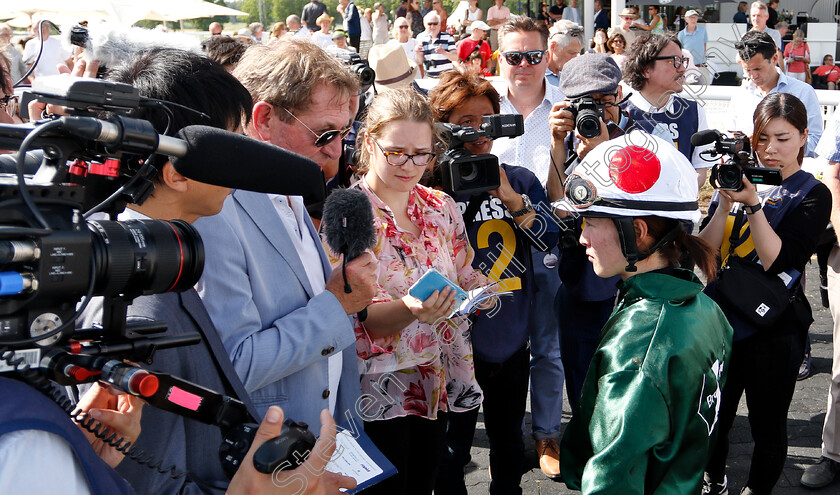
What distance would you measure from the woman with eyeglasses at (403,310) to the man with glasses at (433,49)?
366 inches

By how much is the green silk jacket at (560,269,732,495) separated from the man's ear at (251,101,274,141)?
132cm

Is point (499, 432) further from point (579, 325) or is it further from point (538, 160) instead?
point (538, 160)

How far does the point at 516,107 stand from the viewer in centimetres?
470

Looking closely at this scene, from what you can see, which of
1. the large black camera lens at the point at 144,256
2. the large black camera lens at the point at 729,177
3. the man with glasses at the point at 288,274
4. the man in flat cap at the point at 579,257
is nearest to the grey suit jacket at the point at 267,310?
the man with glasses at the point at 288,274

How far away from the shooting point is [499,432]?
3545 mm

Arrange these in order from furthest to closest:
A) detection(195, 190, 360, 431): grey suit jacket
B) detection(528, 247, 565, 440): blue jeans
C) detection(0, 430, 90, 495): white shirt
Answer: detection(528, 247, 565, 440): blue jeans → detection(195, 190, 360, 431): grey suit jacket → detection(0, 430, 90, 495): white shirt

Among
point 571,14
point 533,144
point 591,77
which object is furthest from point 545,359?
point 571,14

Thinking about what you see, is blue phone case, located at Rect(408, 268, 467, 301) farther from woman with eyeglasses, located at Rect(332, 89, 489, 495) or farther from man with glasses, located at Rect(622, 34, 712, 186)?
man with glasses, located at Rect(622, 34, 712, 186)

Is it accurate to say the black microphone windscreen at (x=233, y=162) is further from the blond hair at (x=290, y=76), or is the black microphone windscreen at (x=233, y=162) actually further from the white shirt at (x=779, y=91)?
the white shirt at (x=779, y=91)

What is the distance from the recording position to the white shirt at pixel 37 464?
3.34 ft

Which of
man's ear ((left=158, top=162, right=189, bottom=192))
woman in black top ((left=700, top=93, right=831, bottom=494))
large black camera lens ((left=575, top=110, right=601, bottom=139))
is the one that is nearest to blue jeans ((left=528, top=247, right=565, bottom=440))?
large black camera lens ((left=575, top=110, right=601, bottom=139))

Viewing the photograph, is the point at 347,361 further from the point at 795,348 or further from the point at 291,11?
the point at 291,11

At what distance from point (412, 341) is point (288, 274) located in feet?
2.74

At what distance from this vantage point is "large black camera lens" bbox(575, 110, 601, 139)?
3.70 metres
